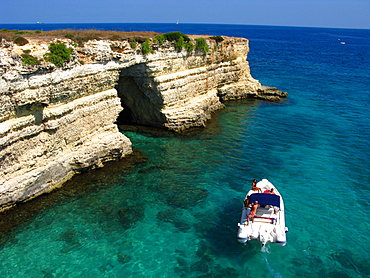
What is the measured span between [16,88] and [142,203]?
370 inches

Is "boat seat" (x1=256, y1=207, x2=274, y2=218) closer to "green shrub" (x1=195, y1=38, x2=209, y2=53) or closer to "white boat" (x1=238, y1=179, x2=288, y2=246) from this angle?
"white boat" (x1=238, y1=179, x2=288, y2=246)

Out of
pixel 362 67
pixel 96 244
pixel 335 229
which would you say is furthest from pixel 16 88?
pixel 362 67

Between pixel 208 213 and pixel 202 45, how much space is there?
1973 centimetres

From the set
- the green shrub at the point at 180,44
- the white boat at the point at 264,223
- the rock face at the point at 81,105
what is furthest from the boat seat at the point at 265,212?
the green shrub at the point at 180,44

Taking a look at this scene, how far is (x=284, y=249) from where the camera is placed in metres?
15.3

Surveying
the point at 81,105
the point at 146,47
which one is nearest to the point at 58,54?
the point at 81,105

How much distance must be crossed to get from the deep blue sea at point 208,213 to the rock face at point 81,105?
153 cm

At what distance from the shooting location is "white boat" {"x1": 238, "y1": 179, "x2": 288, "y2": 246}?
14.6 meters

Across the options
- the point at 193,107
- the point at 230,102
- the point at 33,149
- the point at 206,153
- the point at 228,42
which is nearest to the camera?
the point at 33,149

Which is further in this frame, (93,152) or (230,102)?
(230,102)

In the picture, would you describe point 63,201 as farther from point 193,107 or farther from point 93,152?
point 193,107

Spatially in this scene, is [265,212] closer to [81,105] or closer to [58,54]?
[81,105]

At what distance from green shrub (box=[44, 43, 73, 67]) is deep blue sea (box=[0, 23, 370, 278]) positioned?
7646 mm

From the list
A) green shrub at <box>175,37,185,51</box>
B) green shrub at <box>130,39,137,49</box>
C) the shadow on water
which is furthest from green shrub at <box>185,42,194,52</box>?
the shadow on water
